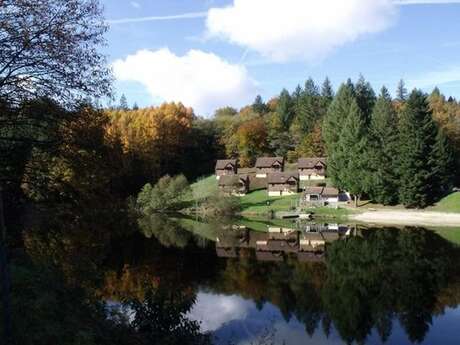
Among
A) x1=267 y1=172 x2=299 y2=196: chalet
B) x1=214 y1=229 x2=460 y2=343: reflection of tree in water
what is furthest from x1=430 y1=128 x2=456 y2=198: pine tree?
x1=214 y1=229 x2=460 y2=343: reflection of tree in water

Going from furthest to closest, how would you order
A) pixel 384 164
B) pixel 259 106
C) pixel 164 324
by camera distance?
1. pixel 259 106
2. pixel 384 164
3. pixel 164 324

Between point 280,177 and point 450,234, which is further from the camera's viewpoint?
point 280,177

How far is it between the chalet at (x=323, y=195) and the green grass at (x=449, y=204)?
1416 centimetres

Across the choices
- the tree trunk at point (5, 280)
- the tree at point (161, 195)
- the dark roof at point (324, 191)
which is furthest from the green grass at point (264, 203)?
the tree trunk at point (5, 280)

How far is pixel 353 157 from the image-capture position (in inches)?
2736

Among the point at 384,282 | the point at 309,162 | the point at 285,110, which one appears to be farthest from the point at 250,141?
the point at 384,282

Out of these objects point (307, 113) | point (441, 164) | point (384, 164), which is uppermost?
point (307, 113)

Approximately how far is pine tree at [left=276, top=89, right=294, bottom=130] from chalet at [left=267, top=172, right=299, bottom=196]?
26655 mm

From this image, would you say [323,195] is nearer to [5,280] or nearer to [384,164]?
[384,164]

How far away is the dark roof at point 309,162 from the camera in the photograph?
278 ft

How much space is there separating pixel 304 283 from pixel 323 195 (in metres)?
44.1

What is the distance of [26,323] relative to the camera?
34.5 feet

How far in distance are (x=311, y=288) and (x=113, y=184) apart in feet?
58.9

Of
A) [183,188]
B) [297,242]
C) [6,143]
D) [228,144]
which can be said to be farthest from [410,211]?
[6,143]
